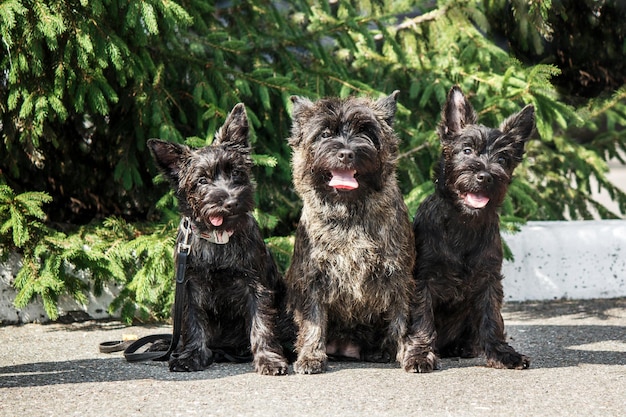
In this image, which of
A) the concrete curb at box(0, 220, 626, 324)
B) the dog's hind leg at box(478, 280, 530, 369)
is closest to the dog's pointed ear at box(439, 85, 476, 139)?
the dog's hind leg at box(478, 280, 530, 369)

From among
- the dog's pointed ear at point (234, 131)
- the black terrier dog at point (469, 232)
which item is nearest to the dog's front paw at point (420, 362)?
the black terrier dog at point (469, 232)

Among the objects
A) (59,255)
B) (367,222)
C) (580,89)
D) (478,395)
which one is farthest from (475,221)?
(580,89)

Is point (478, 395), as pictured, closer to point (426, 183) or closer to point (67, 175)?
point (426, 183)

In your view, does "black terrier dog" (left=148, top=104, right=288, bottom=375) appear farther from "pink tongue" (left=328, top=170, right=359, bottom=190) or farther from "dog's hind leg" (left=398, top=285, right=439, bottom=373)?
"dog's hind leg" (left=398, top=285, right=439, bottom=373)

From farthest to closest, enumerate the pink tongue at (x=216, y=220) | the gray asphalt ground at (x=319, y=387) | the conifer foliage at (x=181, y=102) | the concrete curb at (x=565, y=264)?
the concrete curb at (x=565, y=264) → the conifer foliage at (x=181, y=102) → the pink tongue at (x=216, y=220) → the gray asphalt ground at (x=319, y=387)

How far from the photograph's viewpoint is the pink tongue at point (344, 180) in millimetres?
5660

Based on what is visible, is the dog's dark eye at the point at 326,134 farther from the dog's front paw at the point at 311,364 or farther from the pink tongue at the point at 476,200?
the dog's front paw at the point at 311,364

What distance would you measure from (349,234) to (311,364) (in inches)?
36.2

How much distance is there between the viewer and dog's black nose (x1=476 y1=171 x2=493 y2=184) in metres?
5.75

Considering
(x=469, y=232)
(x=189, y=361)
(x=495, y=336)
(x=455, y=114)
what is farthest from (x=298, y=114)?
(x=495, y=336)

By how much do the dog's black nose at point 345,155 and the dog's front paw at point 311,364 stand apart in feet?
4.44

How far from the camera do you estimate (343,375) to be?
18.7 ft

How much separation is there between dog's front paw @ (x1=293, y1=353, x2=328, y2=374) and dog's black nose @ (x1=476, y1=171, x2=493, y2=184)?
1.62 meters

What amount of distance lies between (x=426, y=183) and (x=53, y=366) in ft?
12.5
